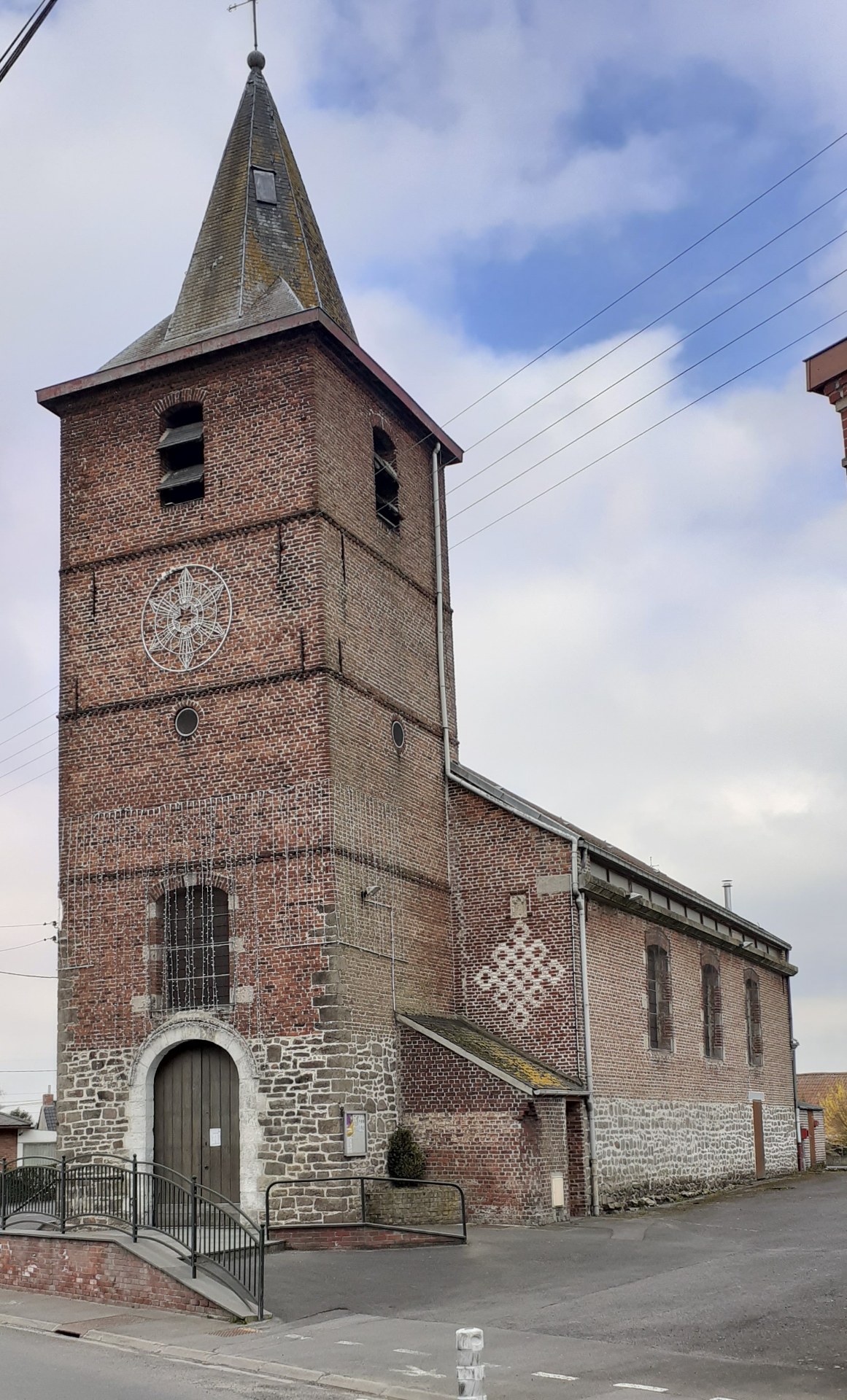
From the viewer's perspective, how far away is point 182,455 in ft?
77.4

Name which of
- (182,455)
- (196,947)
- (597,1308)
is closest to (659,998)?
(196,947)

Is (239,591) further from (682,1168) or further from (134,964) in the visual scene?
(682,1168)

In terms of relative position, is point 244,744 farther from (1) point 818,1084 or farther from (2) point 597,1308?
(1) point 818,1084

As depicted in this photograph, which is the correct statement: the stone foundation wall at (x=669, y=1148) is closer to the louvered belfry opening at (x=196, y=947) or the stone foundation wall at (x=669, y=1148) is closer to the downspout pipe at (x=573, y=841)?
the downspout pipe at (x=573, y=841)

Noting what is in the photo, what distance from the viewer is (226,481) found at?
74.0ft

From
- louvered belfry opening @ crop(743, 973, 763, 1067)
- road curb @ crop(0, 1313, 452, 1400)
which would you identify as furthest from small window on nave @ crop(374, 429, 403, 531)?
louvered belfry opening @ crop(743, 973, 763, 1067)

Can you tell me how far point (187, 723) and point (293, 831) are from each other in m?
2.72

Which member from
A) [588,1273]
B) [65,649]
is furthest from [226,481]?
[588,1273]

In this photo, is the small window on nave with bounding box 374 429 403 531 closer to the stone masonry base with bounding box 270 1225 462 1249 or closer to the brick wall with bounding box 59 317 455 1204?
the brick wall with bounding box 59 317 455 1204

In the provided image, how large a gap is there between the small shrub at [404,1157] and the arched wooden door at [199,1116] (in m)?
2.18

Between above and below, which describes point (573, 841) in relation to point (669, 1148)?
above

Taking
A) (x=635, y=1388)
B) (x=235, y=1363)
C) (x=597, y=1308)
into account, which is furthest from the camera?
(x=597, y=1308)

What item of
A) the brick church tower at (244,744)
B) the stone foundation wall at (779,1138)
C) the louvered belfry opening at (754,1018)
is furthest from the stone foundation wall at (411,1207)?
the stone foundation wall at (779,1138)

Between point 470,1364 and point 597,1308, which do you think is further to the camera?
point 597,1308
